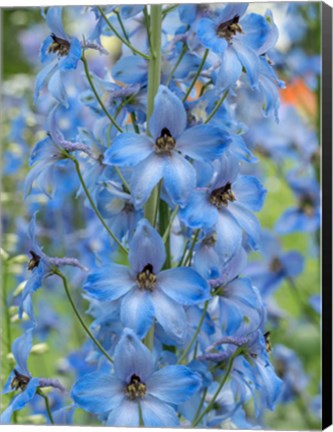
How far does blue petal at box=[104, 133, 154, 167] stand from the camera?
1.34 m

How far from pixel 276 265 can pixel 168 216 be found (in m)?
1.17

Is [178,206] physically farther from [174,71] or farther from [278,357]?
[278,357]

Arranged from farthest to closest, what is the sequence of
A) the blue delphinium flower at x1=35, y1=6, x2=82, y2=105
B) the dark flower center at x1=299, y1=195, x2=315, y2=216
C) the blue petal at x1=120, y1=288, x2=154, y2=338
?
the dark flower center at x1=299, y1=195, x2=315, y2=216, the blue delphinium flower at x1=35, y1=6, x2=82, y2=105, the blue petal at x1=120, y1=288, x2=154, y2=338

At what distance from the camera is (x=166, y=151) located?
4.48 feet

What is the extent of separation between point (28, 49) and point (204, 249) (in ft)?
7.21

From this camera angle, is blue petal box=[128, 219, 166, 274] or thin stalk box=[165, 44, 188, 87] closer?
blue petal box=[128, 219, 166, 274]

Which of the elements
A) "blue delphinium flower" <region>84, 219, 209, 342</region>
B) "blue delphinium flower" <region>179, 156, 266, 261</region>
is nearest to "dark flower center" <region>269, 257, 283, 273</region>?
"blue delphinium flower" <region>179, 156, 266, 261</region>

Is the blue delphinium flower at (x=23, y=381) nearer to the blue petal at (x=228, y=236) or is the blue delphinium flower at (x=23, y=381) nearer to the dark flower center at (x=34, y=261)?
the dark flower center at (x=34, y=261)

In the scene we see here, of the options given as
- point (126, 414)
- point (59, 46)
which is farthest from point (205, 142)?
point (126, 414)

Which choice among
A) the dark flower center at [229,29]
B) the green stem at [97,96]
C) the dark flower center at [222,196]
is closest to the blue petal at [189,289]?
the dark flower center at [222,196]

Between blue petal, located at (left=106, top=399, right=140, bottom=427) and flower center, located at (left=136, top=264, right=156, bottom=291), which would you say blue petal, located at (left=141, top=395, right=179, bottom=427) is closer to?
blue petal, located at (left=106, top=399, right=140, bottom=427)

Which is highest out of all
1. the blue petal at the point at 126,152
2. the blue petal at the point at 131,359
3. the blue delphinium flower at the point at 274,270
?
the blue delphinium flower at the point at 274,270

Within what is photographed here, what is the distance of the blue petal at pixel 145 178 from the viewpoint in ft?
4.40

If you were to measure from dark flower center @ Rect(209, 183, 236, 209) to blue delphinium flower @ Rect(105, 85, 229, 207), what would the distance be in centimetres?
7
